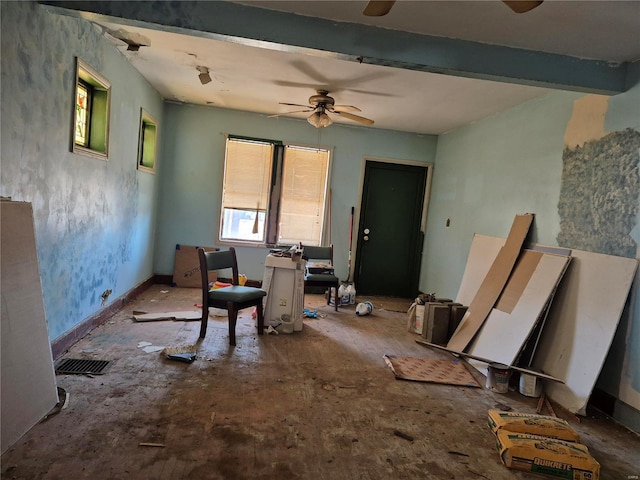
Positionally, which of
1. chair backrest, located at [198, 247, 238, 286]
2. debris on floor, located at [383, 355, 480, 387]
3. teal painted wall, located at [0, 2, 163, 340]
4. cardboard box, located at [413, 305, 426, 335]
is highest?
teal painted wall, located at [0, 2, 163, 340]

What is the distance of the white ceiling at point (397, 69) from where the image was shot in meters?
2.36

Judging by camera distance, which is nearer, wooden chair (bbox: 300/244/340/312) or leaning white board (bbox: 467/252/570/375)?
leaning white board (bbox: 467/252/570/375)

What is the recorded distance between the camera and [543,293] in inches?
129

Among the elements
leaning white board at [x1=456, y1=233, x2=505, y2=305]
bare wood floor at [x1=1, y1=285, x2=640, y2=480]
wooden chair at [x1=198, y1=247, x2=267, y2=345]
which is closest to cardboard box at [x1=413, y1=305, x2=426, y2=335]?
leaning white board at [x1=456, y1=233, x2=505, y2=305]

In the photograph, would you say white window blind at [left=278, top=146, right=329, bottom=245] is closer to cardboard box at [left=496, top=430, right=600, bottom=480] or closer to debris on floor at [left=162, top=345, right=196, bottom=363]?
debris on floor at [left=162, top=345, right=196, bottom=363]

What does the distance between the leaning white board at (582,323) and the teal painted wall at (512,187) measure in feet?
0.42

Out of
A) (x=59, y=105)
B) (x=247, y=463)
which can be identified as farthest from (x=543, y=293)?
(x=59, y=105)

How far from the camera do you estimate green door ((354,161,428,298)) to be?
6156 millimetres

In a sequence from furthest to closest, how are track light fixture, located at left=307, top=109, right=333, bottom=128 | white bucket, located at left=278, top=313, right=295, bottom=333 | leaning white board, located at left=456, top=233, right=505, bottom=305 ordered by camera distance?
1. track light fixture, located at left=307, top=109, right=333, bottom=128
2. leaning white board, located at left=456, top=233, right=505, bottom=305
3. white bucket, located at left=278, top=313, right=295, bottom=333

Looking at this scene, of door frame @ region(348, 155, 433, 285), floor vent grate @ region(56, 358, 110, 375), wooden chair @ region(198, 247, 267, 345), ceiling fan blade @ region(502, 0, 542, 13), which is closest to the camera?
ceiling fan blade @ region(502, 0, 542, 13)

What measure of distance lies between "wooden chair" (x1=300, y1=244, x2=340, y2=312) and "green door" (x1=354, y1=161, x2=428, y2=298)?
91 cm

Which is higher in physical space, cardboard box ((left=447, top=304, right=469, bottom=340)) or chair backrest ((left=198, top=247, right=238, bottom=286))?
chair backrest ((left=198, top=247, right=238, bottom=286))

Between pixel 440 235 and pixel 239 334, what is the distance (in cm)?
324

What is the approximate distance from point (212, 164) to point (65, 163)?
2952mm
